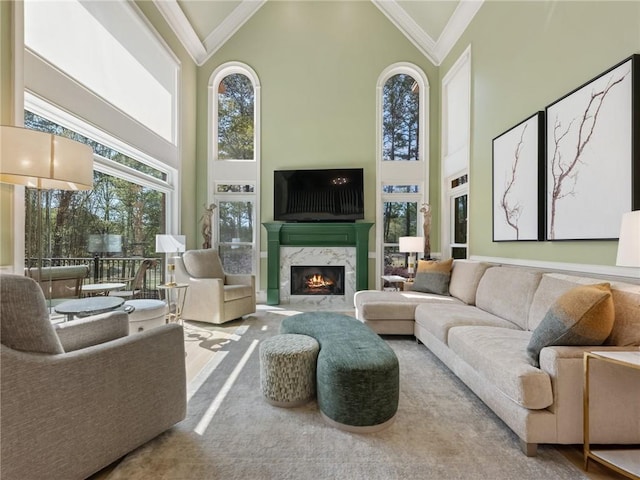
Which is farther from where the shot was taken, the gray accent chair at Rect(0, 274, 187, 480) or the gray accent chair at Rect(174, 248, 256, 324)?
the gray accent chair at Rect(174, 248, 256, 324)

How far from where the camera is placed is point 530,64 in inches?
113

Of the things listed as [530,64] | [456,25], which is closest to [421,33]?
[456,25]

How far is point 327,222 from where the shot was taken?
521cm

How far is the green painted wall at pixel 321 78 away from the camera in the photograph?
5258mm

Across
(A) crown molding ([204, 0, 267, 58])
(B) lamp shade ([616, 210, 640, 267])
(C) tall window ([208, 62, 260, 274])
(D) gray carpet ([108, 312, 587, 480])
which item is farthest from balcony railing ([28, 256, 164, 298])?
(A) crown molding ([204, 0, 267, 58])

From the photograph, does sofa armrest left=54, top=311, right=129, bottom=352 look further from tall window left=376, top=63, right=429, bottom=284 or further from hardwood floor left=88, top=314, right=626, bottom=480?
tall window left=376, top=63, right=429, bottom=284

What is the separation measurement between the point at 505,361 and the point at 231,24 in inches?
244

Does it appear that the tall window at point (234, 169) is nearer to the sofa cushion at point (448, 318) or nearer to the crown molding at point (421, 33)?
the crown molding at point (421, 33)

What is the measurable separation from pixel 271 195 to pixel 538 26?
4033mm

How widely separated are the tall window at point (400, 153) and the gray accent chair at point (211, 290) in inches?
94.7

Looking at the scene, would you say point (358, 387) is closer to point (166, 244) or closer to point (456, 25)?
point (166, 244)

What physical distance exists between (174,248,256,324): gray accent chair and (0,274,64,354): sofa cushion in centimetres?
267

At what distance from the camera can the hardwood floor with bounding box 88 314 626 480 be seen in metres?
1.40

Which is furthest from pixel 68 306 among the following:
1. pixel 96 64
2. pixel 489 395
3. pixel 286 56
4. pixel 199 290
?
pixel 286 56
